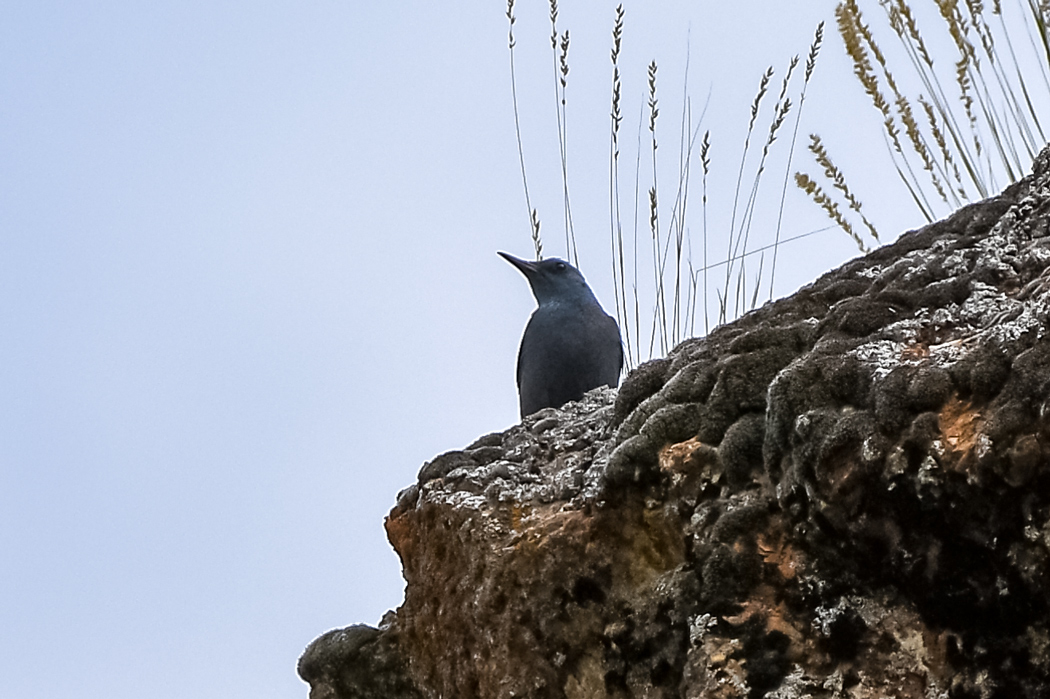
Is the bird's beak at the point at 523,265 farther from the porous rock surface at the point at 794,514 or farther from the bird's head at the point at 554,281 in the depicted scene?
the porous rock surface at the point at 794,514

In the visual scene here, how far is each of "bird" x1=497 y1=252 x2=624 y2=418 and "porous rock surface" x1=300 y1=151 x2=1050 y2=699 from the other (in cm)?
101

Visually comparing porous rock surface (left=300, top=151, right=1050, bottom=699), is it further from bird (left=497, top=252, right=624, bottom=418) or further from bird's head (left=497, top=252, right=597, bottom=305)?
bird's head (left=497, top=252, right=597, bottom=305)

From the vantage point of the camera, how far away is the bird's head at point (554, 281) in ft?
10.2

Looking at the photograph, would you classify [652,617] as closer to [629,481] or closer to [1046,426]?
[629,481]

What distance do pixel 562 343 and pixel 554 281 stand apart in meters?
0.27

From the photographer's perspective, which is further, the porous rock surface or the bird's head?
the bird's head

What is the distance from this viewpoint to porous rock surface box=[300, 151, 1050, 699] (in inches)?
46.1

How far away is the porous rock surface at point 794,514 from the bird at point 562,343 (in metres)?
1.01

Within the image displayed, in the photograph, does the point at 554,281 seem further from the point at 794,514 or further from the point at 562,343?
the point at 794,514

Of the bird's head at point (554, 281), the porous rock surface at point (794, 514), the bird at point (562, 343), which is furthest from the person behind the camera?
the bird's head at point (554, 281)

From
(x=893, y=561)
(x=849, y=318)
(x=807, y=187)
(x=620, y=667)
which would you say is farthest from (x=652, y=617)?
(x=807, y=187)

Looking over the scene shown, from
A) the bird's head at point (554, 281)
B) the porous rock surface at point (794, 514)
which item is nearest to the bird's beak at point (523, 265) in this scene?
the bird's head at point (554, 281)

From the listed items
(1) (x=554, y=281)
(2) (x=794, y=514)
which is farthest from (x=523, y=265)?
(2) (x=794, y=514)

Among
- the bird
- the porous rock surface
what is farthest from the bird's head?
the porous rock surface
